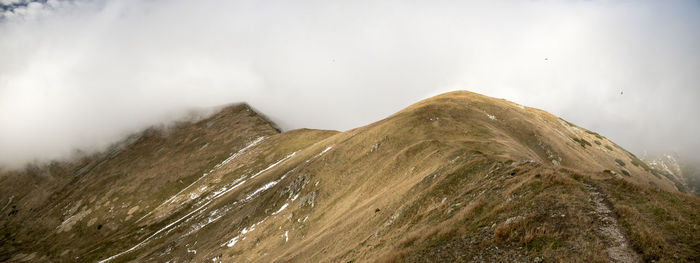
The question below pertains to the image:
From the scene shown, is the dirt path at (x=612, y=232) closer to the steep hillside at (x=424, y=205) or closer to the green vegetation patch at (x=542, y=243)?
the steep hillside at (x=424, y=205)

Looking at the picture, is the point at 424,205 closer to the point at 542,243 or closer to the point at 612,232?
the point at 542,243

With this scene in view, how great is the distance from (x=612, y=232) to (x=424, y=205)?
13964 millimetres

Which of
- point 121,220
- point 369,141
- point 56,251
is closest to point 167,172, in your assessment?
point 121,220

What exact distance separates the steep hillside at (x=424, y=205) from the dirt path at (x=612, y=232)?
6 cm

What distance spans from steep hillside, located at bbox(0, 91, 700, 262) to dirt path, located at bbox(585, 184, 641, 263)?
65 millimetres

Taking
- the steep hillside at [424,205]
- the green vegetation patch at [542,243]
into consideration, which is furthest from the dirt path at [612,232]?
the green vegetation patch at [542,243]

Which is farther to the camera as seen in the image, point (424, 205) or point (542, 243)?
point (424, 205)

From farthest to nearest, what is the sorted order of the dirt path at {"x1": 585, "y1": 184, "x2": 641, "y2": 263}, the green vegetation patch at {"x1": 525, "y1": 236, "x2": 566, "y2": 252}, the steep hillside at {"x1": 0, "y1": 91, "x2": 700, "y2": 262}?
the steep hillside at {"x1": 0, "y1": 91, "x2": 700, "y2": 262}, the green vegetation patch at {"x1": 525, "y1": 236, "x2": 566, "y2": 252}, the dirt path at {"x1": 585, "y1": 184, "x2": 641, "y2": 263}

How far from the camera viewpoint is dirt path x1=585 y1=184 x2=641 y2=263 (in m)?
13.1

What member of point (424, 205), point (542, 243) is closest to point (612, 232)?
point (542, 243)

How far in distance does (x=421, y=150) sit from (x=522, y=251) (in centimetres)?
3210

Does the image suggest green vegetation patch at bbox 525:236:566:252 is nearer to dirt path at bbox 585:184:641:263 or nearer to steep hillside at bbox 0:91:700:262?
steep hillside at bbox 0:91:700:262

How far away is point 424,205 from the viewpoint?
27438mm

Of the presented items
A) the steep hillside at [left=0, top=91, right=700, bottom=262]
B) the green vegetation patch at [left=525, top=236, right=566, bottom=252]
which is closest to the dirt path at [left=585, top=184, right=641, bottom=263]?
the steep hillside at [left=0, top=91, right=700, bottom=262]
